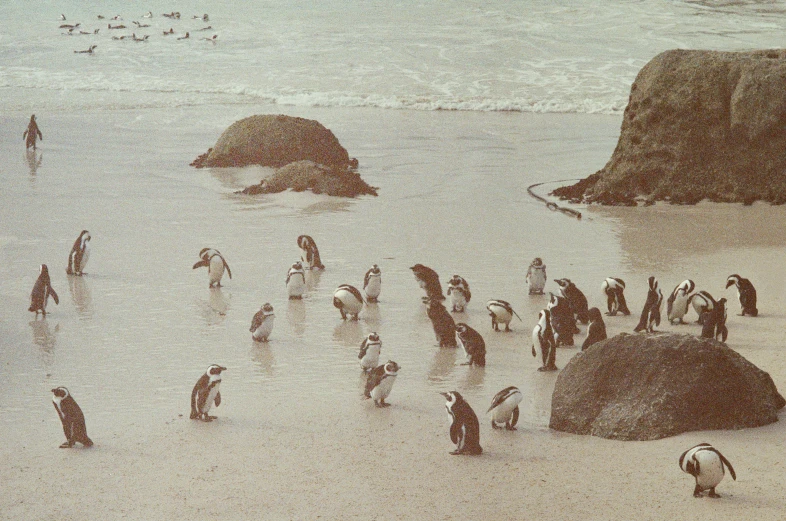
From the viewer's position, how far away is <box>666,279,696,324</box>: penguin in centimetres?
1064

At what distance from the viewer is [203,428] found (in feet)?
26.0

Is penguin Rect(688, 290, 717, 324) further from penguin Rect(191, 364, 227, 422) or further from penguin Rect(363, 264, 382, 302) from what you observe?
penguin Rect(191, 364, 227, 422)

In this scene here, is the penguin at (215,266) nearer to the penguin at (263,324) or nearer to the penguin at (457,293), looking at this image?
the penguin at (263,324)

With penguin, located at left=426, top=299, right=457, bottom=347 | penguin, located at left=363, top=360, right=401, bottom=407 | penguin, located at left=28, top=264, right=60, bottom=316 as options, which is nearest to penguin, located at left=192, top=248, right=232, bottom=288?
penguin, located at left=28, top=264, right=60, bottom=316

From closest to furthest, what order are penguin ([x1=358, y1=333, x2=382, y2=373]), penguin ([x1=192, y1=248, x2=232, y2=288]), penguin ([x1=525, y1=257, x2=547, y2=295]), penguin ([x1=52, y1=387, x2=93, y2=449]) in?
penguin ([x1=52, y1=387, x2=93, y2=449]) < penguin ([x1=358, y1=333, x2=382, y2=373]) < penguin ([x1=525, y1=257, x2=547, y2=295]) < penguin ([x1=192, y1=248, x2=232, y2=288])

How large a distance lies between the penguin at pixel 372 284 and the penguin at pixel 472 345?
6.95ft

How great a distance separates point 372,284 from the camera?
11445mm

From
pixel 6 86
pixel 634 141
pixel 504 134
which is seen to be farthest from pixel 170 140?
pixel 6 86

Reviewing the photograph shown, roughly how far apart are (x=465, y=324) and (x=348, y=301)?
4.89 ft

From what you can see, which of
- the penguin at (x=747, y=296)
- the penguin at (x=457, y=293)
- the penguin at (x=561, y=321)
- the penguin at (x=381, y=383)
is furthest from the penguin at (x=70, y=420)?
the penguin at (x=747, y=296)

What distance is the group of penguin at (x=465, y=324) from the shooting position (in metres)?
7.49

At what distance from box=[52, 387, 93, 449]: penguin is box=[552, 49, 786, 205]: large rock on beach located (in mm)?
10936

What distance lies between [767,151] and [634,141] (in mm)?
2021

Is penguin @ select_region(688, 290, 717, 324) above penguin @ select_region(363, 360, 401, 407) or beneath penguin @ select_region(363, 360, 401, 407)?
above
